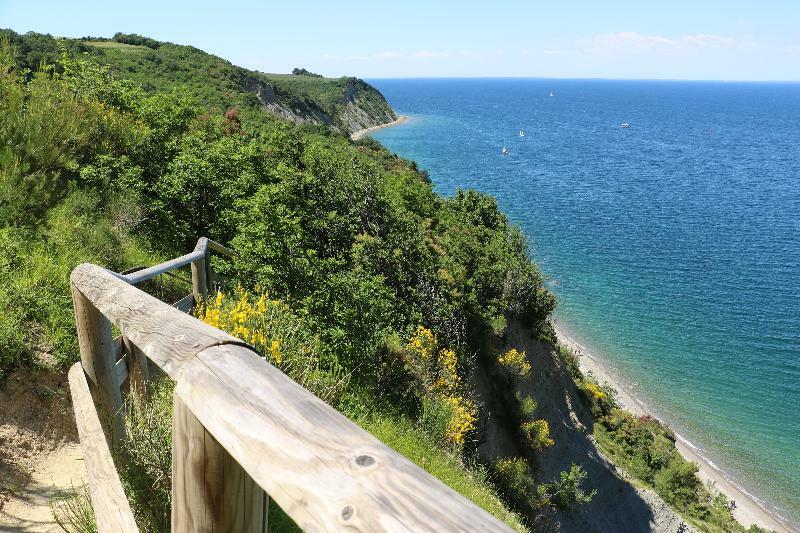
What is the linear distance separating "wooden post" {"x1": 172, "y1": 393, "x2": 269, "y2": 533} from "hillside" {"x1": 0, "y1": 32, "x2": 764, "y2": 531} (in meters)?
2.14

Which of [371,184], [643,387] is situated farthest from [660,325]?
[371,184]

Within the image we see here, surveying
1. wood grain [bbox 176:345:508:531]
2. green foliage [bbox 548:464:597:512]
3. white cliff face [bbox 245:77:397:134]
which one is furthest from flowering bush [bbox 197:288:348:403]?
white cliff face [bbox 245:77:397:134]

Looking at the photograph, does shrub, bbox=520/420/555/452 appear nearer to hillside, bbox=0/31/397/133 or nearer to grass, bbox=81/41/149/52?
hillside, bbox=0/31/397/133

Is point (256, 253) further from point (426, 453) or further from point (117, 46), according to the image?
point (117, 46)

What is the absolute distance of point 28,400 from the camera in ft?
19.0

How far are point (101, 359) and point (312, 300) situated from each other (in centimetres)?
687

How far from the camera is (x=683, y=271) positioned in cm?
4094

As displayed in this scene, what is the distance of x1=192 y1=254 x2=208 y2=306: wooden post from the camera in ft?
23.3

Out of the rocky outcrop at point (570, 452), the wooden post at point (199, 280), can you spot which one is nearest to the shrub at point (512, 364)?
the rocky outcrop at point (570, 452)

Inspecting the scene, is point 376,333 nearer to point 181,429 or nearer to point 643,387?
point 181,429

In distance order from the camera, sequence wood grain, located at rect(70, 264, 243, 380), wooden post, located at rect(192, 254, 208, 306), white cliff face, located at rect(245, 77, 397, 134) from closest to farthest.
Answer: wood grain, located at rect(70, 264, 243, 380) → wooden post, located at rect(192, 254, 208, 306) → white cliff face, located at rect(245, 77, 397, 134)

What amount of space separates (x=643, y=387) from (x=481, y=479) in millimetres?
21903

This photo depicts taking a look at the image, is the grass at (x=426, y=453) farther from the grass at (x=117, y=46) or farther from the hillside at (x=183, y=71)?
the grass at (x=117, y=46)

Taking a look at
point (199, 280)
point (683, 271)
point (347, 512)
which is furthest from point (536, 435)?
point (683, 271)
